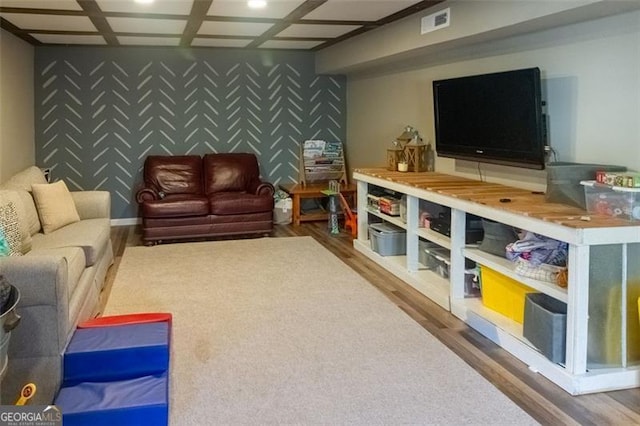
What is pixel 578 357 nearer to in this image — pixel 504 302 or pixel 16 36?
pixel 504 302

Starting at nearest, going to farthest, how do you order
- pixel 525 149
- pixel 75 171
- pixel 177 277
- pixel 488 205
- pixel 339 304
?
1. pixel 488 205
2. pixel 525 149
3. pixel 339 304
4. pixel 177 277
5. pixel 75 171

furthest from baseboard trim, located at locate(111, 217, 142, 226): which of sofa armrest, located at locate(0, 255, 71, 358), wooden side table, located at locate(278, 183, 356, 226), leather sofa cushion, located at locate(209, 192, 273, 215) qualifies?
sofa armrest, located at locate(0, 255, 71, 358)

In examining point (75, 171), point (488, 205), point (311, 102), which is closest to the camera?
point (488, 205)

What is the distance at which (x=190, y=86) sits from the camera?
7.12 metres

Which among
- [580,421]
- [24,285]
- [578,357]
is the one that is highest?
[24,285]

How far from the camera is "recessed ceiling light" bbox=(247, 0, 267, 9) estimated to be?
13.9 feet

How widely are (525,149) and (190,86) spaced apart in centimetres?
461

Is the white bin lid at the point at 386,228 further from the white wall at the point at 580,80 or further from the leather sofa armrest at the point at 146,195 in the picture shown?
the leather sofa armrest at the point at 146,195

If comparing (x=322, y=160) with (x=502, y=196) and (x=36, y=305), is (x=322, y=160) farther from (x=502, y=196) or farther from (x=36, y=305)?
(x=36, y=305)

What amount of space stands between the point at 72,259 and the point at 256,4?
7.51 feet

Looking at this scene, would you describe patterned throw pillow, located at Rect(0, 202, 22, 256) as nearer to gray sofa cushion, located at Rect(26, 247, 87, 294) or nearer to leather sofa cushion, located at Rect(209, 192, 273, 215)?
gray sofa cushion, located at Rect(26, 247, 87, 294)

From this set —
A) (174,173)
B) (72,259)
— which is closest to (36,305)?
(72,259)

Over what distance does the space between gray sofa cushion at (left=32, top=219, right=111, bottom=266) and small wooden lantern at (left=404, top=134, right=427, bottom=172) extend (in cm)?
272

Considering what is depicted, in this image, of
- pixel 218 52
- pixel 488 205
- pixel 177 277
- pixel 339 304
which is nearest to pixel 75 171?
pixel 218 52
